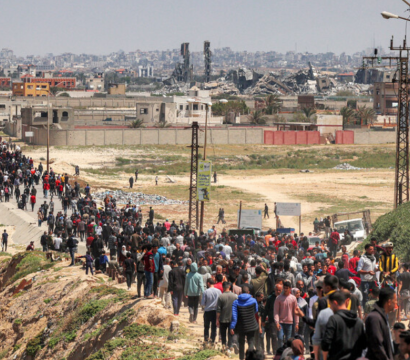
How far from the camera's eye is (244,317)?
36.2 ft

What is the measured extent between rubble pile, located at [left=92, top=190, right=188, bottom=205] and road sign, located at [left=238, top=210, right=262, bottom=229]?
18.0 meters

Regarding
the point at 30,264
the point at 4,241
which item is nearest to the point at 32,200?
the point at 4,241

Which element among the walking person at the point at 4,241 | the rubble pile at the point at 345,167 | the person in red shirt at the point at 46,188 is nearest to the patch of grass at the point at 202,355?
the walking person at the point at 4,241

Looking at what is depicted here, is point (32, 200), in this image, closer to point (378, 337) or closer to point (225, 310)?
point (225, 310)

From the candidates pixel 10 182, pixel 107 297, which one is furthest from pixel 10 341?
pixel 10 182

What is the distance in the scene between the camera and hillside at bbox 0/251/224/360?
13039 mm

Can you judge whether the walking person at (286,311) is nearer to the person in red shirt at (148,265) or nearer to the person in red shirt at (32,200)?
the person in red shirt at (148,265)

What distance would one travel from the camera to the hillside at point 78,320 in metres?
13.0

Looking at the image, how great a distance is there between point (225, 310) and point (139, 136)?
245 ft

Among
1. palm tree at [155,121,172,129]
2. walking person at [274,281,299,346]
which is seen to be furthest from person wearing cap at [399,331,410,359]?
palm tree at [155,121,172,129]

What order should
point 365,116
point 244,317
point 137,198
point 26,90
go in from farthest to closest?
point 26,90 → point 365,116 → point 137,198 → point 244,317

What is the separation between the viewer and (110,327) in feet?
47.5

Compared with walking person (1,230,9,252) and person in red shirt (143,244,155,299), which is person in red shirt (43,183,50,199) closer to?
walking person (1,230,9,252)

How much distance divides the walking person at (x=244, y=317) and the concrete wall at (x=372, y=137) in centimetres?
Result: 8329
